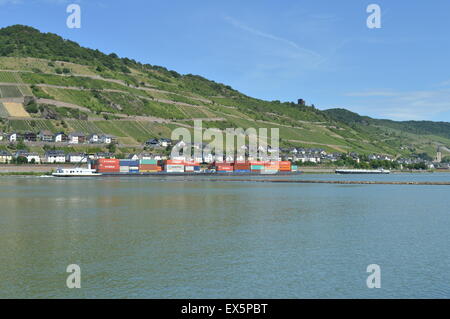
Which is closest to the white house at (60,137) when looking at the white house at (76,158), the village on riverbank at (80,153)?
the village on riverbank at (80,153)

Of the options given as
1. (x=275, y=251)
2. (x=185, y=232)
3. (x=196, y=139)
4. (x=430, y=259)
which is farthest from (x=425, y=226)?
(x=196, y=139)

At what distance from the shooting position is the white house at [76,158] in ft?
431

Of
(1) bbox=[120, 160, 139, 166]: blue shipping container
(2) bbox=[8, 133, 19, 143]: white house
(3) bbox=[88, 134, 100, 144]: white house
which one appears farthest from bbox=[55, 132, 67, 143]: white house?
(1) bbox=[120, 160, 139, 166]: blue shipping container

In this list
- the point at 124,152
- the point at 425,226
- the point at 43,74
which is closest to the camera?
the point at 425,226

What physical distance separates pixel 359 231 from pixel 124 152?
118232mm

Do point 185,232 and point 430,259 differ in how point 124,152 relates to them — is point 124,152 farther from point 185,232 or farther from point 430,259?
point 430,259

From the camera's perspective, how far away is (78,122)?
151 metres

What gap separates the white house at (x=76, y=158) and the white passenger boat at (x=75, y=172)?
8308mm

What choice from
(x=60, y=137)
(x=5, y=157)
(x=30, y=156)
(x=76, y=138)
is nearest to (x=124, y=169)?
(x=76, y=138)

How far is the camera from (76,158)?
13325cm

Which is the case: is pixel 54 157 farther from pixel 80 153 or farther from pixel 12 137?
pixel 12 137

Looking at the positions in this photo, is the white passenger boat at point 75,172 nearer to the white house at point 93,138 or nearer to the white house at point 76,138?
the white house at point 76,138

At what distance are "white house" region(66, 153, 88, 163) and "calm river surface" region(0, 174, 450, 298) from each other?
91375mm
